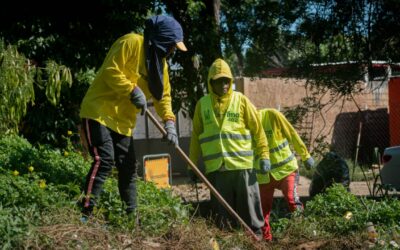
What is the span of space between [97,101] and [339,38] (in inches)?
222

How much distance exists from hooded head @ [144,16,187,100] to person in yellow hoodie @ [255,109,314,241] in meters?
2.17

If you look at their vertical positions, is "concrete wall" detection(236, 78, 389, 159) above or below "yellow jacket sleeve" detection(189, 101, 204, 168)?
below

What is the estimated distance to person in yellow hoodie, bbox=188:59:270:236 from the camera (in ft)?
21.4

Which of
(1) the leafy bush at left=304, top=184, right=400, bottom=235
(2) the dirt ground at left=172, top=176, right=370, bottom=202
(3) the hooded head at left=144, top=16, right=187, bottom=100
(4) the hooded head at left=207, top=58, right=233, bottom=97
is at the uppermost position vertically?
(3) the hooded head at left=144, top=16, right=187, bottom=100

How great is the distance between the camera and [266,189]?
762cm

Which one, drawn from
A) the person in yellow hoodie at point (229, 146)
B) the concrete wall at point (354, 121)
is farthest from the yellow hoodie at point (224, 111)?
the concrete wall at point (354, 121)

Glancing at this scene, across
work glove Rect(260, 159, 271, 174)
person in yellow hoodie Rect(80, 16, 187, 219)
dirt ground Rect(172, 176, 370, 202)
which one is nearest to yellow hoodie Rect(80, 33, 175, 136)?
person in yellow hoodie Rect(80, 16, 187, 219)

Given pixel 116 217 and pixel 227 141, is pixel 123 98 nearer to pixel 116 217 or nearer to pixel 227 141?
pixel 116 217

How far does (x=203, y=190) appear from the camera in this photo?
11562mm

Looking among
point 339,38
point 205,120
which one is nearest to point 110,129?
point 205,120

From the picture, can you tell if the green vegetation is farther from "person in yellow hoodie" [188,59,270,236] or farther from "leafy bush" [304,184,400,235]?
"person in yellow hoodie" [188,59,270,236]

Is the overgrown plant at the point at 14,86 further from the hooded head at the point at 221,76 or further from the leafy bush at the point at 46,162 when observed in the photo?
the hooded head at the point at 221,76

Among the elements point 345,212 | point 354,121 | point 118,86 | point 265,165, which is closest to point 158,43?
point 118,86

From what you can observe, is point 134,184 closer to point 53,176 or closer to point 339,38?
point 53,176
